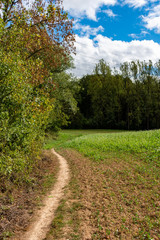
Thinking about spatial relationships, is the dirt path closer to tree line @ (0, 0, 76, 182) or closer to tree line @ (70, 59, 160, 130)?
tree line @ (0, 0, 76, 182)

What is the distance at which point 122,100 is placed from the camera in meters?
56.0

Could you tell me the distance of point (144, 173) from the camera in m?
10.6

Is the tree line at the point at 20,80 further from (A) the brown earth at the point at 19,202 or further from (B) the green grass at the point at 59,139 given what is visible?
(B) the green grass at the point at 59,139

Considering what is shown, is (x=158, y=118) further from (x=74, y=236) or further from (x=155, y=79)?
(x=74, y=236)

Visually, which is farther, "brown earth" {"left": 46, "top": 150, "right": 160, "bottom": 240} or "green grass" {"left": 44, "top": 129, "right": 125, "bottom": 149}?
"green grass" {"left": 44, "top": 129, "right": 125, "bottom": 149}

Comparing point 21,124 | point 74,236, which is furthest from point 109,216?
point 21,124

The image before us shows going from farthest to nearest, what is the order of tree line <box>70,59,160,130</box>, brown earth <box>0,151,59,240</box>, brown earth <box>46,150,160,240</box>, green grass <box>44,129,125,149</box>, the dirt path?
tree line <box>70,59,160,130</box>
green grass <box>44,129,125,149</box>
brown earth <box>0,151,59,240</box>
brown earth <box>46,150,160,240</box>
the dirt path

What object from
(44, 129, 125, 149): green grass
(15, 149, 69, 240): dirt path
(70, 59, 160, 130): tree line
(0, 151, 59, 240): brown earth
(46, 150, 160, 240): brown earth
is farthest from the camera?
(70, 59, 160, 130): tree line

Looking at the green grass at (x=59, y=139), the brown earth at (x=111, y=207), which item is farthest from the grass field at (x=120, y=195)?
the green grass at (x=59, y=139)

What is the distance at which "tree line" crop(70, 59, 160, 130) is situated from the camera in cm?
4941

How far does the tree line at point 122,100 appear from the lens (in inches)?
1945

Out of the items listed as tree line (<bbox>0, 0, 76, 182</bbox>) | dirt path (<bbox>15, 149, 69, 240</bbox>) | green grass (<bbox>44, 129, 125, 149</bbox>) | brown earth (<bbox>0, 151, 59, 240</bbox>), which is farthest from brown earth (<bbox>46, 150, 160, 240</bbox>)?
green grass (<bbox>44, 129, 125, 149</bbox>)

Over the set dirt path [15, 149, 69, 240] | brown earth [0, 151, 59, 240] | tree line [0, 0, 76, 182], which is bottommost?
dirt path [15, 149, 69, 240]

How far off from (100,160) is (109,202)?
6.78 metres
